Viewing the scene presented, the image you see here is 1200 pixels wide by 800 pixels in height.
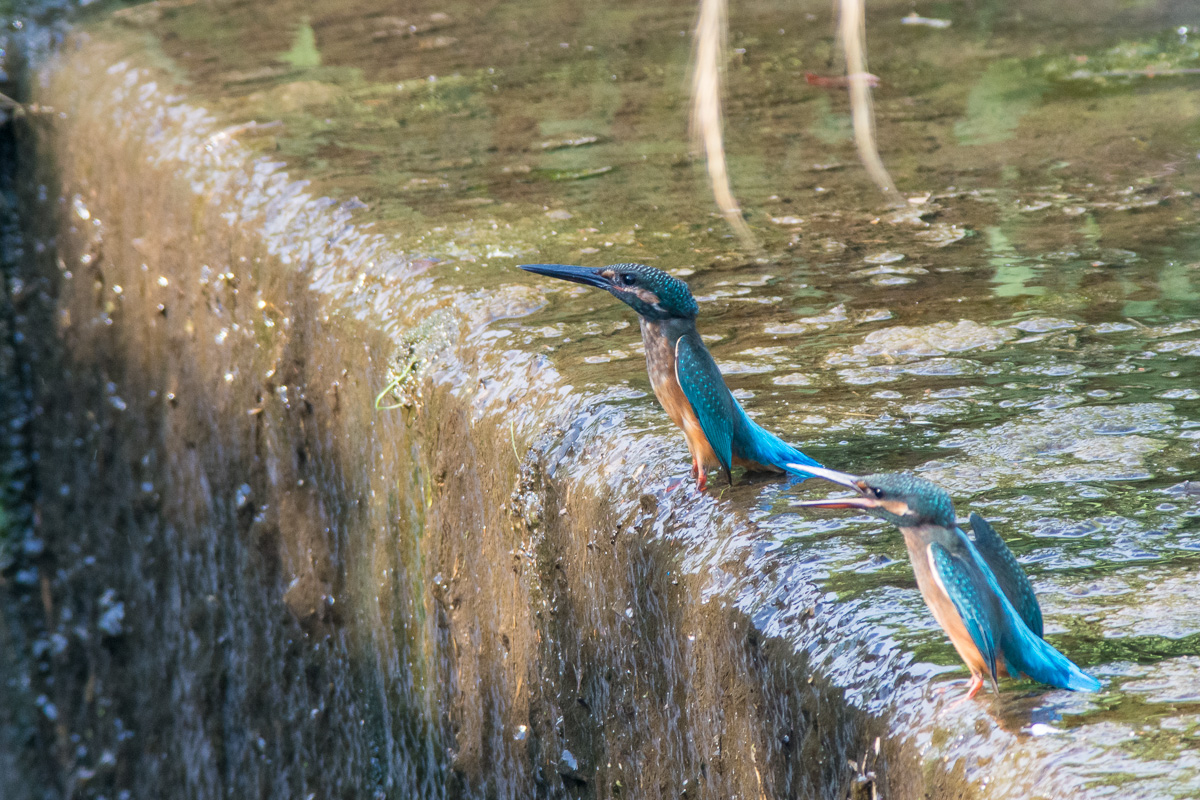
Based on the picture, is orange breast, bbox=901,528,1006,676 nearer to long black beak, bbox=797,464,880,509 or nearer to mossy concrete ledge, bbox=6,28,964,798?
long black beak, bbox=797,464,880,509

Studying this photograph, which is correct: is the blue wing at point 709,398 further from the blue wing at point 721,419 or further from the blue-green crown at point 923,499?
the blue-green crown at point 923,499

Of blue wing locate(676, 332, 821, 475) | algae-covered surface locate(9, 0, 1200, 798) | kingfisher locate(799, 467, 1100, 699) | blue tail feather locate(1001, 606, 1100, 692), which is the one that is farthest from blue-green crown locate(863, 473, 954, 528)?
blue wing locate(676, 332, 821, 475)

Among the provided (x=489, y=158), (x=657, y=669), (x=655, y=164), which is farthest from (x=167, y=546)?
(x=657, y=669)

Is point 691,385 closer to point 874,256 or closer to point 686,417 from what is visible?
point 686,417

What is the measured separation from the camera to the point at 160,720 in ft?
20.0

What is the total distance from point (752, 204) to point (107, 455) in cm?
372

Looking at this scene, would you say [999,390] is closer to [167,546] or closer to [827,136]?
[827,136]

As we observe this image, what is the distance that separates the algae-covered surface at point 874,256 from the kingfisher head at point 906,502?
263 mm

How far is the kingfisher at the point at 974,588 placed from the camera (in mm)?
1573

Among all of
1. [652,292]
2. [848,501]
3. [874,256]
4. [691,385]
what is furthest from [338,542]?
[848,501]

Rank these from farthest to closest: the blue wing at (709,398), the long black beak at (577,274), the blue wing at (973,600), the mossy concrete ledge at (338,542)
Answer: the long black beak at (577,274) < the mossy concrete ledge at (338,542) < the blue wing at (709,398) < the blue wing at (973,600)

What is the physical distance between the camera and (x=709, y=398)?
2.29m

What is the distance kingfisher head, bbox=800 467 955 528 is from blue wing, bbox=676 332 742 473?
1.94ft

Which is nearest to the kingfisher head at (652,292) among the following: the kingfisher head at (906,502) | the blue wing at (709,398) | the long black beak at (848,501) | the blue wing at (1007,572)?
the blue wing at (709,398)
